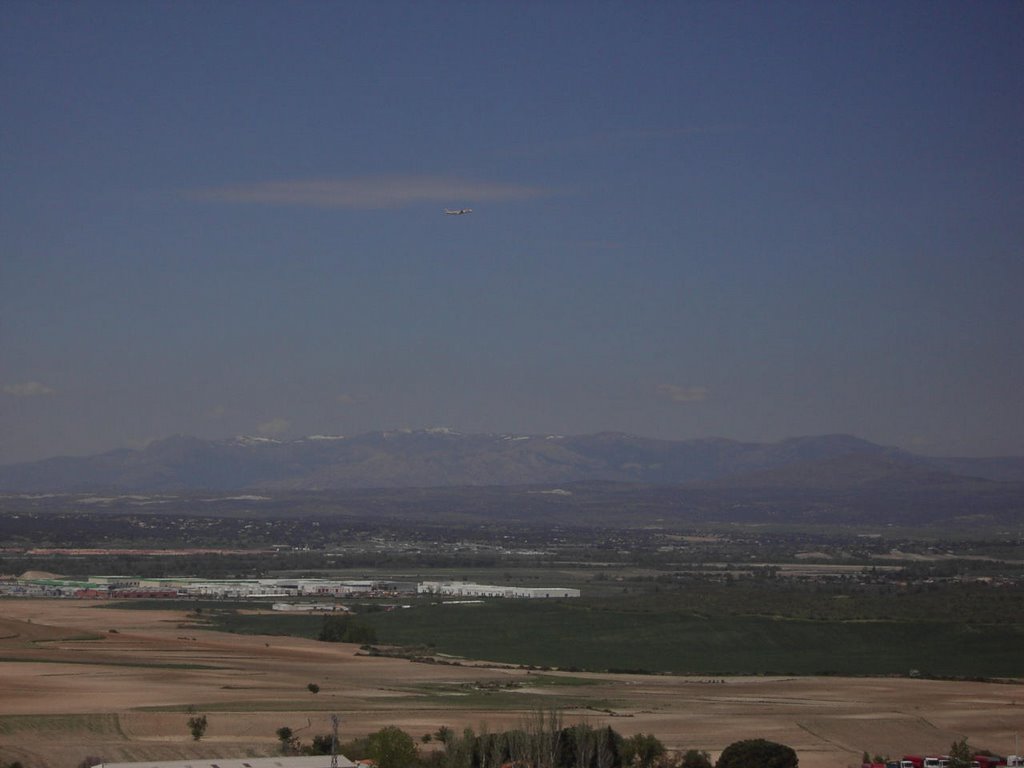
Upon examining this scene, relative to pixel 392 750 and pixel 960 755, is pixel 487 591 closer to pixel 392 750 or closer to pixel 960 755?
pixel 960 755

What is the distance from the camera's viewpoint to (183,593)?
440 feet

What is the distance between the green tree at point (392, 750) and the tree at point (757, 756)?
9490mm

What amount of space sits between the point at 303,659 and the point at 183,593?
53.0 meters

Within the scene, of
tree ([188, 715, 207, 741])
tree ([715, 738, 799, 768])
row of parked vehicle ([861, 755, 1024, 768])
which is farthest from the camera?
tree ([188, 715, 207, 741])

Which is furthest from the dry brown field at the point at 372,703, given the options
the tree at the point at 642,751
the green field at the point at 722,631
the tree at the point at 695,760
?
the green field at the point at 722,631

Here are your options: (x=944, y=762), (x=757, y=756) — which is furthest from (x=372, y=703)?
(x=944, y=762)

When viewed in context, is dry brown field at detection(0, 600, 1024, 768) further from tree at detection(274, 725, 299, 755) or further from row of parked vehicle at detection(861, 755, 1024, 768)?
row of parked vehicle at detection(861, 755, 1024, 768)

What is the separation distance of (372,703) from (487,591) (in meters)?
66.2

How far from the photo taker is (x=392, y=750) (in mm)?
49062

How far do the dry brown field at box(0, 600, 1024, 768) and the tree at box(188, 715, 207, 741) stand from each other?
0.92ft

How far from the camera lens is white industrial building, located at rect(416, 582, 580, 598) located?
12962 cm

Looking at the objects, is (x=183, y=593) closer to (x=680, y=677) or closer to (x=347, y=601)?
(x=347, y=601)

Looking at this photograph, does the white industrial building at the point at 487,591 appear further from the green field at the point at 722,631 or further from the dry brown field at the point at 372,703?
the dry brown field at the point at 372,703

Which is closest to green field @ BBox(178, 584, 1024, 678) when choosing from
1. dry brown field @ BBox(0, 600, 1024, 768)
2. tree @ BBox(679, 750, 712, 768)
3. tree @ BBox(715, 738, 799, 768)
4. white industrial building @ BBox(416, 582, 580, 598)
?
white industrial building @ BBox(416, 582, 580, 598)
